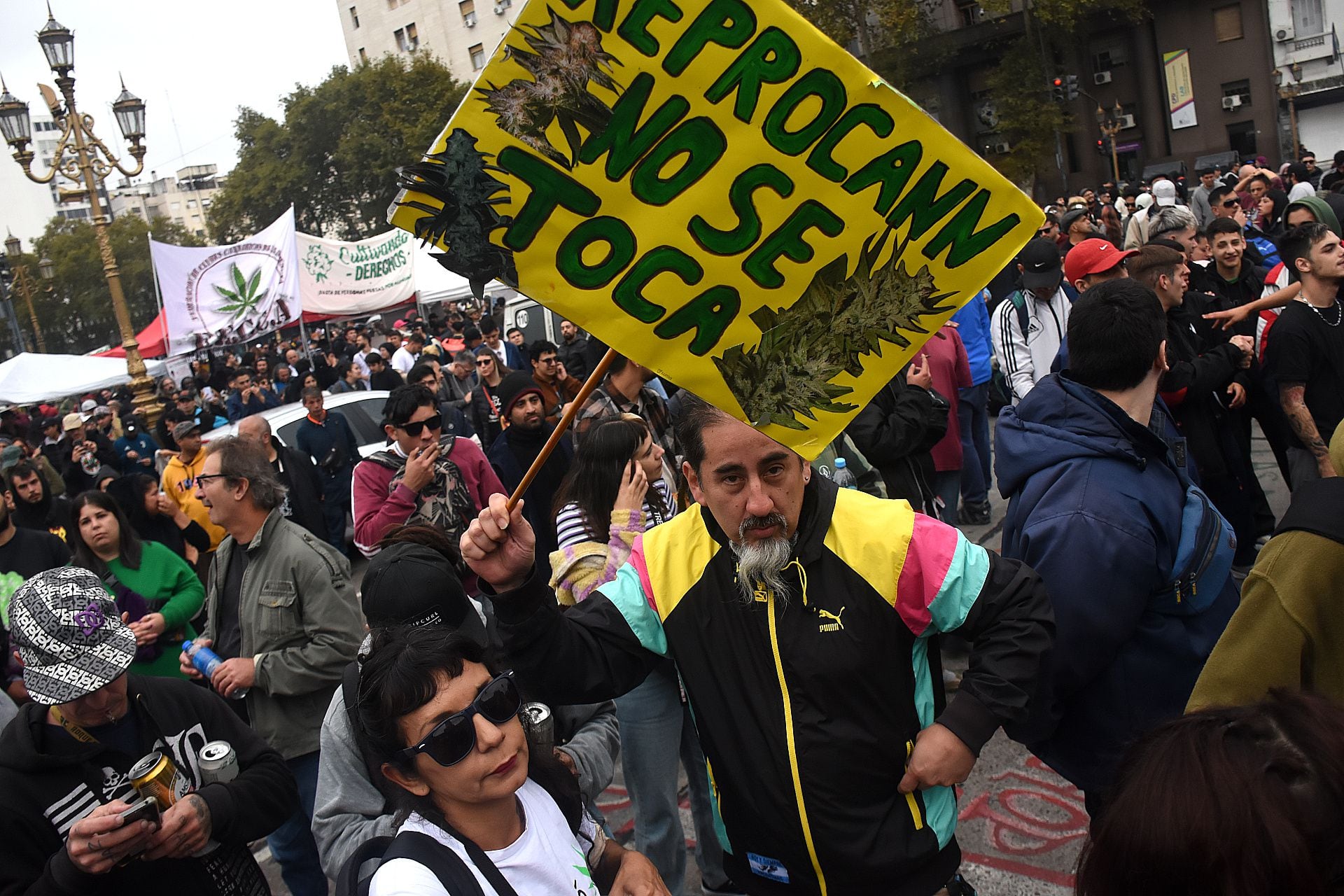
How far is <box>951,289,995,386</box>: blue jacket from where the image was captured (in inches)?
278

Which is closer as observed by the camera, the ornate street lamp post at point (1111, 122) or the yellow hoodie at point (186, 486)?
the yellow hoodie at point (186, 486)

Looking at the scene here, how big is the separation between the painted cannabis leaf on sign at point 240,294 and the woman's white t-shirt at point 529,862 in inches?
469

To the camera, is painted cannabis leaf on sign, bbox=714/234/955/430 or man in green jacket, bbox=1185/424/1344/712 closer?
man in green jacket, bbox=1185/424/1344/712

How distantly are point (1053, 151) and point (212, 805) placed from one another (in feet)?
146

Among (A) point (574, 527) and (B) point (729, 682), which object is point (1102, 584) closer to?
(B) point (729, 682)

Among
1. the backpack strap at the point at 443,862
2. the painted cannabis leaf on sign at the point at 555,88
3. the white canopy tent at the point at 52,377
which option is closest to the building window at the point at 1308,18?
the white canopy tent at the point at 52,377

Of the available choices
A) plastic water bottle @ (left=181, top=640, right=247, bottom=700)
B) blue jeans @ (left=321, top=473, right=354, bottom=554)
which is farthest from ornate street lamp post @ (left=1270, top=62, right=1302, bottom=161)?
plastic water bottle @ (left=181, top=640, right=247, bottom=700)

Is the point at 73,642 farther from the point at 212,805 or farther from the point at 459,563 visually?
the point at 459,563

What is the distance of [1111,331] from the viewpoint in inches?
112

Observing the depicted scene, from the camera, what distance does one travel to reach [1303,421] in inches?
190

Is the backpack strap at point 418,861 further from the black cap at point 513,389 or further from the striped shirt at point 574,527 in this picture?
the black cap at point 513,389

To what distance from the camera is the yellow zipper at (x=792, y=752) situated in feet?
7.61

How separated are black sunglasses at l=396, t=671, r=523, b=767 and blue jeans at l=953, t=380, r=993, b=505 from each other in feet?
17.3

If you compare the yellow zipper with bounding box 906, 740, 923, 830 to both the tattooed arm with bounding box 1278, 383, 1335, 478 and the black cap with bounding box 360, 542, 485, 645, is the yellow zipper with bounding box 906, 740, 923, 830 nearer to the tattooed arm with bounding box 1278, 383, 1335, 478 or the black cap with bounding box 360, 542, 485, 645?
the black cap with bounding box 360, 542, 485, 645
